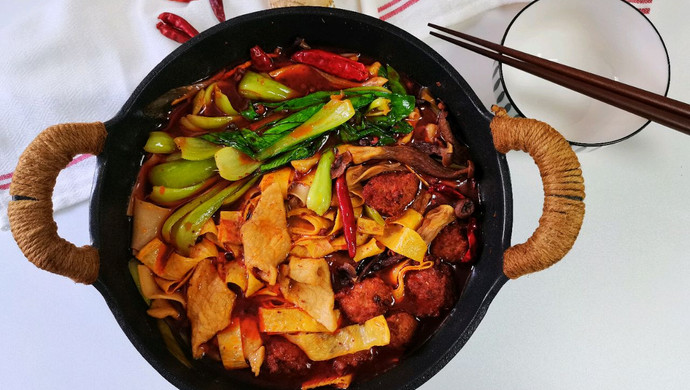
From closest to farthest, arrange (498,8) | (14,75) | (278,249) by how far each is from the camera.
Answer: (278,249) < (14,75) < (498,8)

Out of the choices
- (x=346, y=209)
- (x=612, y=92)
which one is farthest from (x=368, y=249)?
(x=612, y=92)

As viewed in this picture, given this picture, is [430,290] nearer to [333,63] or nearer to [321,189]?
Answer: [321,189]

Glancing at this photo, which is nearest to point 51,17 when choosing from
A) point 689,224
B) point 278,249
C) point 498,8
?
point 278,249

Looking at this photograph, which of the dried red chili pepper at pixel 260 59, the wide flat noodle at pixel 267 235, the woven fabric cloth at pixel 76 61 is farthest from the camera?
the woven fabric cloth at pixel 76 61

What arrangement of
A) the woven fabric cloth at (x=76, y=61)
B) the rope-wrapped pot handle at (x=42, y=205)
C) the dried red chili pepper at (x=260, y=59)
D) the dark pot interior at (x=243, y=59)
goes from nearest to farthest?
1. the rope-wrapped pot handle at (x=42, y=205)
2. the dark pot interior at (x=243, y=59)
3. the dried red chili pepper at (x=260, y=59)
4. the woven fabric cloth at (x=76, y=61)

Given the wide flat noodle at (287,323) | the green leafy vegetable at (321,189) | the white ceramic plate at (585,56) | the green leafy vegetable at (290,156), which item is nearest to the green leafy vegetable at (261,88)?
the green leafy vegetable at (290,156)

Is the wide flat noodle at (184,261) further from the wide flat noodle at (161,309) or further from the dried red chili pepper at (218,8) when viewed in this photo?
the dried red chili pepper at (218,8)

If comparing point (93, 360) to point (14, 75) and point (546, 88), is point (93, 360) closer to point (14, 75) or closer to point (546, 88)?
point (14, 75)
